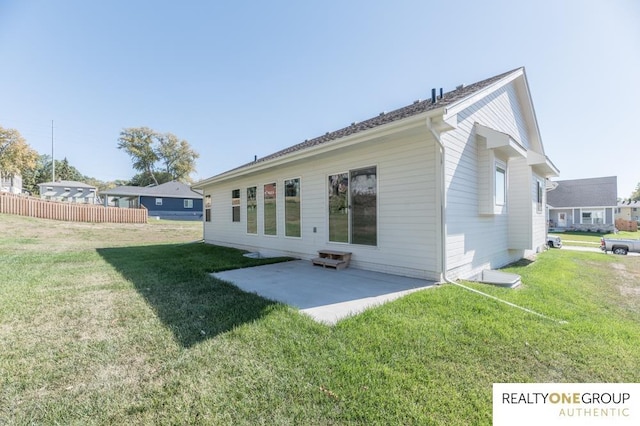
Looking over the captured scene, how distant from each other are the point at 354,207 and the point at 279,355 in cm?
440

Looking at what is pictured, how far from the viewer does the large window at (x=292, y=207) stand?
8.09m

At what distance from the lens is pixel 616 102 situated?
8.81m

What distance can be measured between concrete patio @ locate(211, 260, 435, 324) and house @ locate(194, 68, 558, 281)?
25.5 inches

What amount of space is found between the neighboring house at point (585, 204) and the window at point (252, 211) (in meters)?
28.0

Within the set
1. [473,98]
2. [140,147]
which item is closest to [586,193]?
[473,98]

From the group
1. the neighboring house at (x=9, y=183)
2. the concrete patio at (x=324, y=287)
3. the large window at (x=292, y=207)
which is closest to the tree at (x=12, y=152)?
the neighboring house at (x=9, y=183)

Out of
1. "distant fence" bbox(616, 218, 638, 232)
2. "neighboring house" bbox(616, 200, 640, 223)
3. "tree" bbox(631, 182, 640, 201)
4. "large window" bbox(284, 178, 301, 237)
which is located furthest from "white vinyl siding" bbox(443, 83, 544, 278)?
"tree" bbox(631, 182, 640, 201)

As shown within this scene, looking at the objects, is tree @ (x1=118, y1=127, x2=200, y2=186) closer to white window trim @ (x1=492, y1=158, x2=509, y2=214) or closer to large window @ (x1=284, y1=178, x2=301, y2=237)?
large window @ (x1=284, y1=178, x2=301, y2=237)

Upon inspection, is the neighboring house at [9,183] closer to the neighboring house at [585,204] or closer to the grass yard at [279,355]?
the grass yard at [279,355]

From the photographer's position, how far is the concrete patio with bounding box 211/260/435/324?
381cm

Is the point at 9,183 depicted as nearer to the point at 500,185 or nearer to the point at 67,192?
the point at 67,192

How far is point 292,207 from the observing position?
8289 millimetres

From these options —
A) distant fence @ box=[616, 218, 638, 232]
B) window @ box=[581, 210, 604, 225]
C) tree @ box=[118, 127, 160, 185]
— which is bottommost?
distant fence @ box=[616, 218, 638, 232]

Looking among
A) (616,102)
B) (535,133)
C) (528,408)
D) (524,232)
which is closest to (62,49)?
(528,408)
